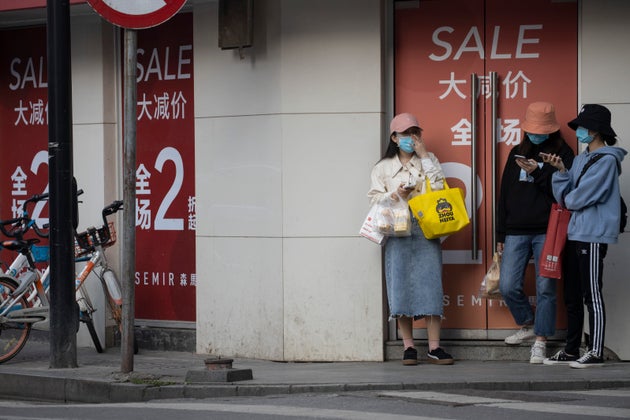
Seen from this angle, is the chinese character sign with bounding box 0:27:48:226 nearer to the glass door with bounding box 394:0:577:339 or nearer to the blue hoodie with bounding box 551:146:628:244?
the glass door with bounding box 394:0:577:339

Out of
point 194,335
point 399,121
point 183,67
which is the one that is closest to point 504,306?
point 399,121

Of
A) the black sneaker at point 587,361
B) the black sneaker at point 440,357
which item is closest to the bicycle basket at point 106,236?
the black sneaker at point 440,357

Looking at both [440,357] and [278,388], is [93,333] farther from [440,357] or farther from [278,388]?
[440,357]

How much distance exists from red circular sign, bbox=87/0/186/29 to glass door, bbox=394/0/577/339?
239cm

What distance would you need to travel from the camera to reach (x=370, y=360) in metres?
10.4

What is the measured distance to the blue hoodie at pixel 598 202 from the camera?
9.54 m

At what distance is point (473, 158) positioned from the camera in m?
10.4

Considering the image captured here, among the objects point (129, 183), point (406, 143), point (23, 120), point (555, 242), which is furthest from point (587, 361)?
point (23, 120)

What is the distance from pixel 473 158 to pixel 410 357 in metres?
1.80

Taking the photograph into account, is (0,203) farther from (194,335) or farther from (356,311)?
(356,311)

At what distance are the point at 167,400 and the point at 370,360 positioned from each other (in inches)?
91.3

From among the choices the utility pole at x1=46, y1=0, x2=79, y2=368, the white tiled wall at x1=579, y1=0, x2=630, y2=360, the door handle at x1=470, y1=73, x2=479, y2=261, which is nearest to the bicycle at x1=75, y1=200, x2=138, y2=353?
the utility pole at x1=46, y1=0, x2=79, y2=368

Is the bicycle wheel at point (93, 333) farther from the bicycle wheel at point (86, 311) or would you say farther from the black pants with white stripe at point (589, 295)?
the black pants with white stripe at point (589, 295)

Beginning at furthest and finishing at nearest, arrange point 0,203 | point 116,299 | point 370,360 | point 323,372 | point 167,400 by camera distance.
Result: point 0,203 < point 116,299 < point 370,360 < point 323,372 < point 167,400
